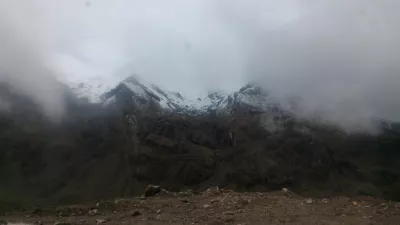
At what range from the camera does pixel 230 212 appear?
785 inches

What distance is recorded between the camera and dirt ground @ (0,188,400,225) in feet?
61.1

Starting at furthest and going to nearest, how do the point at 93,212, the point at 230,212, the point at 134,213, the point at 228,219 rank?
the point at 93,212 → the point at 134,213 → the point at 230,212 → the point at 228,219

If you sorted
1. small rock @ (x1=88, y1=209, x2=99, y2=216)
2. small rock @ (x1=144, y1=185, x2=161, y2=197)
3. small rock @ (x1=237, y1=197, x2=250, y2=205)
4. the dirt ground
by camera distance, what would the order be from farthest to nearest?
small rock @ (x1=144, y1=185, x2=161, y2=197) < small rock @ (x1=88, y1=209, x2=99, y2=216) < small rock @ (x1=237, y1=197, x2=250, y2=205) < the dirt ground

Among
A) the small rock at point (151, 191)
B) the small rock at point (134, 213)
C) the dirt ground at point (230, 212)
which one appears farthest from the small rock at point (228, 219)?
the small rock at point (151, 191)

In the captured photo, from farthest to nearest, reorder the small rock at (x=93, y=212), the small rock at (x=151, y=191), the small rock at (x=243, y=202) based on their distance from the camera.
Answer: the small rock at (x=151, y=191)
the small rock at (x=93, y=212)
the small rock at (x=243, y=202)

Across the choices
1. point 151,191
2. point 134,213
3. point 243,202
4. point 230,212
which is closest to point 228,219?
point 230,212

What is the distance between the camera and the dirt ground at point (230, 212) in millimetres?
18625

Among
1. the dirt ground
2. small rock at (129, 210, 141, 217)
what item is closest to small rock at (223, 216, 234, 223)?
the dirt ground

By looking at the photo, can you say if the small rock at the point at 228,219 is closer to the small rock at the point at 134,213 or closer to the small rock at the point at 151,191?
the small rock at the point at 134,213

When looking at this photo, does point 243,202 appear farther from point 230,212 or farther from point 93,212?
point 93,212

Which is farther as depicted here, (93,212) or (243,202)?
(93,212)

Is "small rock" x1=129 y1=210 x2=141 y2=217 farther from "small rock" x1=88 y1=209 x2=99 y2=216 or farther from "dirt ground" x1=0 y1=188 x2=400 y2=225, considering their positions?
"small rock" x1=88 y1=209 x2=99 y2=216

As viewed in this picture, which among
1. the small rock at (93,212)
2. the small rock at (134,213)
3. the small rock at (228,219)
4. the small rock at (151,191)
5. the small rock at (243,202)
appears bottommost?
the small rock at (228,219)

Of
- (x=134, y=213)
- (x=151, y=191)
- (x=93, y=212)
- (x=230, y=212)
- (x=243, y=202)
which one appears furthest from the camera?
(x=151, y=191)
